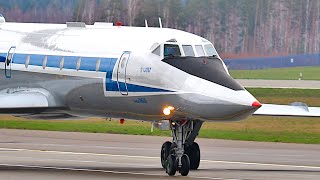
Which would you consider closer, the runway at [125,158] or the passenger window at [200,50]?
the passenger window at [200,50]

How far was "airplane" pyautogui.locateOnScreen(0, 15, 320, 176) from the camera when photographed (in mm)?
27031

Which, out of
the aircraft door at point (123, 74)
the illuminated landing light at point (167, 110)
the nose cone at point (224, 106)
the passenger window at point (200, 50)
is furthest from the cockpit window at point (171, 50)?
the nose cone at point (224, 106)

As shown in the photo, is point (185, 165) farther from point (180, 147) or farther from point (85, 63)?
point (85, 63)

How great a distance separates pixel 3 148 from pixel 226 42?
116 feet

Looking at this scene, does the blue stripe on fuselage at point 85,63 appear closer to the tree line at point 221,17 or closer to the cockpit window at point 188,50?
the cockpit window at point 188,50

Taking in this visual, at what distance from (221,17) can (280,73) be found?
17575 millimetres

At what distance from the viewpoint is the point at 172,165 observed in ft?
91.7

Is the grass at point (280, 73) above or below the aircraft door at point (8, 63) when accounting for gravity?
below

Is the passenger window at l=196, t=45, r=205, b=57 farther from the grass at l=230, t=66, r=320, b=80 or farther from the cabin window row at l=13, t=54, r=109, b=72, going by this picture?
the grass at l=230, t=66, r=320, b=80

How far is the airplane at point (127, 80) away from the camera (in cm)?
2703

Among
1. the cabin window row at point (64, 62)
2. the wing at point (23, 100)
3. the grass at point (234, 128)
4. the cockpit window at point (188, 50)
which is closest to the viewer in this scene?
the cockpit window at point (188, 50)

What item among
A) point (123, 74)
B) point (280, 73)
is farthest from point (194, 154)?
point (280, 73)

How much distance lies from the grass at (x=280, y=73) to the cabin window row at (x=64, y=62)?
4651 cm

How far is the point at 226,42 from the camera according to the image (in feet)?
236
